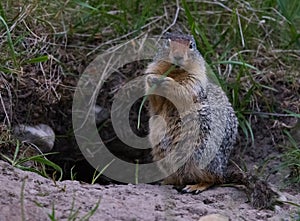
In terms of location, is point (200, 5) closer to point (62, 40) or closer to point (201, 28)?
point (201, 28)

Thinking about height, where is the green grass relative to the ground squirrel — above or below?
below

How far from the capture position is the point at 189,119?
3.95m

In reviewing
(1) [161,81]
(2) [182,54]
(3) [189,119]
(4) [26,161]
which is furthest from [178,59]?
(4) [26,161]

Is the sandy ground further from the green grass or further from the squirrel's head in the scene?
the squirrel's head

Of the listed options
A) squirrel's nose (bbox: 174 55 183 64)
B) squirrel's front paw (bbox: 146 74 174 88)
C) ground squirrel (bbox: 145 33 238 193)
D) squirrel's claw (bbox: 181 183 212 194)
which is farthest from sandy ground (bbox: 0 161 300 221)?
squirrel's nose (bbox: 174 55 183 64)

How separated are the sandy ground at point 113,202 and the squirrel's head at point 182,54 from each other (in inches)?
32.1

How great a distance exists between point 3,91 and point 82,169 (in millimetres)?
1078

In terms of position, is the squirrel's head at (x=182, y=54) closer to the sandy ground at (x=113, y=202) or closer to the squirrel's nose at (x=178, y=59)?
the squirrel's nose at (x=178, y=59)

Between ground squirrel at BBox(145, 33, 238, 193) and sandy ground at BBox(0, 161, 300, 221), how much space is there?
0.54 ft

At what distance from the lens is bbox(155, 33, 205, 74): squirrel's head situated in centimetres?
402

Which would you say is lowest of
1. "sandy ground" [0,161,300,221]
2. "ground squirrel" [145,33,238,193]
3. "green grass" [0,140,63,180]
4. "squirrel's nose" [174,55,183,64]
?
"sandy ground" [0,161,300,221]

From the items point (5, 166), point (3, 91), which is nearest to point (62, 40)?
point (3, 91)

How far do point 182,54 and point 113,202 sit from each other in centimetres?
120

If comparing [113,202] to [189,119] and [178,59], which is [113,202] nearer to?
[189,119]
